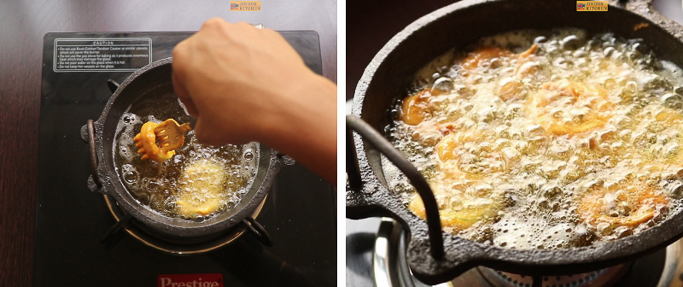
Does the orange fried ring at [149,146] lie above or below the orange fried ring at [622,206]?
above

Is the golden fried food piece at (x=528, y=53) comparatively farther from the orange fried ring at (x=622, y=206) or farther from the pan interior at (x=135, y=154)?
the pan interior at (x=135, y=154)

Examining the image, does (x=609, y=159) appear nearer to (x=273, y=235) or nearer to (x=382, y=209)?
(x=382, y=209)

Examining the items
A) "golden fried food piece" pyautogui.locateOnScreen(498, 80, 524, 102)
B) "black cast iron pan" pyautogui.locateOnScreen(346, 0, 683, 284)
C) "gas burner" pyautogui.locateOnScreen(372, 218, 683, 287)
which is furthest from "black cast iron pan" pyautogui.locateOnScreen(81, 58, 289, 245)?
"golden fried food piece" pyautogui.locateOnScreen(498, 80, 524, 102)

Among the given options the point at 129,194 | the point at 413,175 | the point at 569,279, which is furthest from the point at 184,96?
the point at 569,279

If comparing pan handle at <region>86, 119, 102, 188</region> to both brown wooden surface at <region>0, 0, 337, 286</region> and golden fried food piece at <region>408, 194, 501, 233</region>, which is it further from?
golden fried food piece at <region>408, 194, 501, 233</region>

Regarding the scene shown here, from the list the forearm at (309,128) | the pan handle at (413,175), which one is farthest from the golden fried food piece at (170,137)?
the pan handle at (413,175)

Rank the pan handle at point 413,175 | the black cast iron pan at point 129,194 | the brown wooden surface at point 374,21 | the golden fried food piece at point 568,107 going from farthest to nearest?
the brown wooden surface at point 374,21, the golden fried food piece at point 568,107, the black cast iron pan at point 129,194, the pan handle at point 413,175
